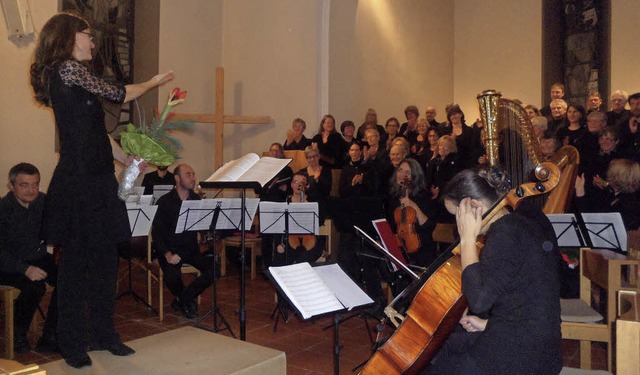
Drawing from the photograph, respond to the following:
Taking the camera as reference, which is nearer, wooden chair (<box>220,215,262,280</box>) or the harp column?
the harp column

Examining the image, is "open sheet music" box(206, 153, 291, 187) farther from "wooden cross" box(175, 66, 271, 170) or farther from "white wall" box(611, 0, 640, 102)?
"white wall" box(611, 0, 640, 102)

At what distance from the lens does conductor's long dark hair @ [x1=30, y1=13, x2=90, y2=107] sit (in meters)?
2.77

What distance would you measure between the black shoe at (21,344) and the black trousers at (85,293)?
6.42 ft

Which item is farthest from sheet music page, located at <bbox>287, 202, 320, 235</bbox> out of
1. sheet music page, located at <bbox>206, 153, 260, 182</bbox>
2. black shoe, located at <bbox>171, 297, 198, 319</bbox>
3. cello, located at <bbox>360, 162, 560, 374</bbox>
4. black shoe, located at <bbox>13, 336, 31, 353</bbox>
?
cello, located at <bbox>360, 162, 560, 374</bbox>

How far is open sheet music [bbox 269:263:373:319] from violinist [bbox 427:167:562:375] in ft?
2.62

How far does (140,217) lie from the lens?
5.45 m

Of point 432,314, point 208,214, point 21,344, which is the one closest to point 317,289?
point 432,314

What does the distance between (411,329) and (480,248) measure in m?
0.45

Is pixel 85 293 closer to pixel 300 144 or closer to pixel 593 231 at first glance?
pixel 593 231

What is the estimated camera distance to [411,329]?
248 cm

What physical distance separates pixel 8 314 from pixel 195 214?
63.8 inches

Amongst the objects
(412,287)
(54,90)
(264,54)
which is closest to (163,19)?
(264,54)

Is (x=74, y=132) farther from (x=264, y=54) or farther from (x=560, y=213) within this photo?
(x=264, y=54)

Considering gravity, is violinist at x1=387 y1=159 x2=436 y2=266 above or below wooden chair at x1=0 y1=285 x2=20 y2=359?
above
